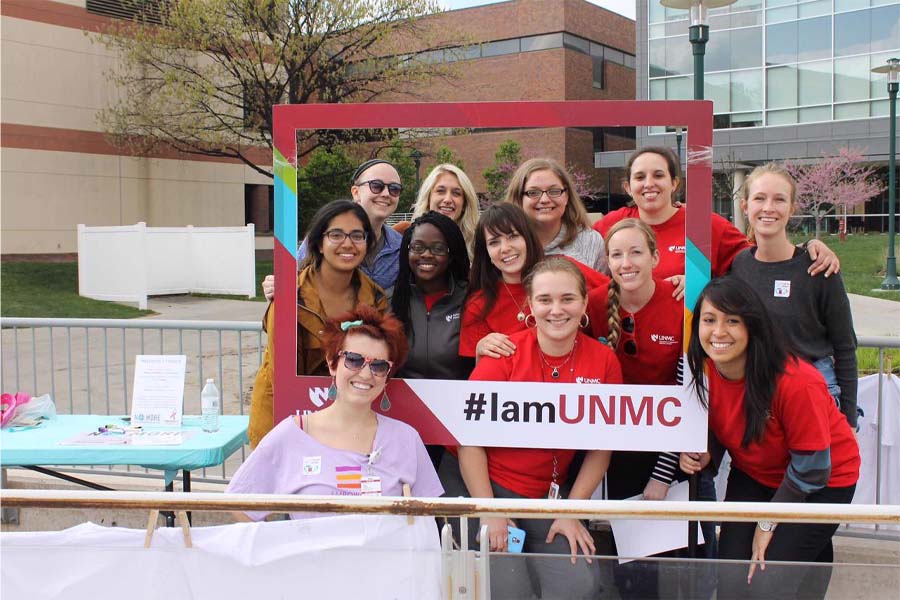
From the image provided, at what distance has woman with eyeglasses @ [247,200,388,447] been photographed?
11.1 feet

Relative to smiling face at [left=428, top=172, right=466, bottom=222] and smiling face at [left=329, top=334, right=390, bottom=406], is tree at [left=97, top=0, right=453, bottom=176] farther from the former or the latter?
smiling face at [left=329, top=334, right=390, bottom=406]

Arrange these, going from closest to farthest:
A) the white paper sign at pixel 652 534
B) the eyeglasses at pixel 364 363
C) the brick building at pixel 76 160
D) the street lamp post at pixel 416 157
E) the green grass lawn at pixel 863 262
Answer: the eyeglasses at pixel 364 363, the white paper sign at pixel 652 534, the street lamp post at pixel 416 157, the green grass lawn at pixel 863 262, the brick building at pixel 76 160

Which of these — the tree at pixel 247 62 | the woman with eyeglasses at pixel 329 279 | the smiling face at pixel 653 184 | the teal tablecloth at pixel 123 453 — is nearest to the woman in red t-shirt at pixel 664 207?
the smiling face at pixel 653 184

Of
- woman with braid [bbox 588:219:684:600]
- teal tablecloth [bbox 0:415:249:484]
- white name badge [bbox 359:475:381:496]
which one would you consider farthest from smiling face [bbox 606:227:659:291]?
teal tablecloth [bbox 0:415:249:484]

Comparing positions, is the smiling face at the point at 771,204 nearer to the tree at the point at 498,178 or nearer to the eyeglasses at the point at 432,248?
the tree at the point at 498,178

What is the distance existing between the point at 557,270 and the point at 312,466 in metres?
1.20

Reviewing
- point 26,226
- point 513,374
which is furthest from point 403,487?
point 26,226

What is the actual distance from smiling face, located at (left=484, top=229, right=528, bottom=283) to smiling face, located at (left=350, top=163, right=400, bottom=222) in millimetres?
606

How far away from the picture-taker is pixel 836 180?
2983 centimetres

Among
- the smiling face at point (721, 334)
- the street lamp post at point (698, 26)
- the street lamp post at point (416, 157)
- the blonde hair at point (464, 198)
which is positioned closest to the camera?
the smiling face at point (721, 334)

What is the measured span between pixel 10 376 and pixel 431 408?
348 inches

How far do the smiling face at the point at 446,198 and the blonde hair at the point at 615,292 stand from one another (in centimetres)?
71

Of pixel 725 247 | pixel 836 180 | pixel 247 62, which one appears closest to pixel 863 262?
pixel 836 180

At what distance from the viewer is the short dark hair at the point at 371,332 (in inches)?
125
